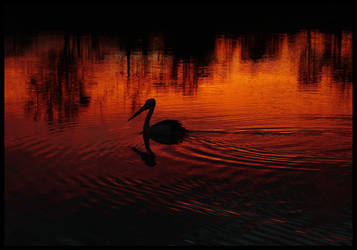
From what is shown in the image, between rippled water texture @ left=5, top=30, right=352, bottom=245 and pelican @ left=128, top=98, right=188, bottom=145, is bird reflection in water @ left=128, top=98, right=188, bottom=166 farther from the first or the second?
rippled water texture @ left=5, top=30, right=352, bottom=245

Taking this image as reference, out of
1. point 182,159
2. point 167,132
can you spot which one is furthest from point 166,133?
point 182,159

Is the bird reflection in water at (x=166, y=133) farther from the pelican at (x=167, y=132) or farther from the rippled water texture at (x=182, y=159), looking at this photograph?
the rippled water texture at (x=182, y=159)

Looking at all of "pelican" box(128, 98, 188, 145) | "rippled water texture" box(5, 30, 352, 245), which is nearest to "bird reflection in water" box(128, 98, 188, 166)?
"pelican" box(128, 98, 188, 145)

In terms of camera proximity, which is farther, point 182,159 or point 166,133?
point 166,133

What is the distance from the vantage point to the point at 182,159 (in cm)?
1077

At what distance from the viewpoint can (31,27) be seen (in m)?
44.2

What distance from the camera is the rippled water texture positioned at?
720 cm

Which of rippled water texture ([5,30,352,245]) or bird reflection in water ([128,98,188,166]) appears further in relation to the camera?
bird reflection in water ([128,98,188,166])

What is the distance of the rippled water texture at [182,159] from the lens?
7.20m

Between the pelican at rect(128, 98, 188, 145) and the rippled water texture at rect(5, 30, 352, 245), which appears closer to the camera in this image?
the rippled water texture at rect(5, 30, 352, 245)

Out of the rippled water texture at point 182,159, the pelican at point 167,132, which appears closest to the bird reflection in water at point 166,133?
the pelican at point 167,132

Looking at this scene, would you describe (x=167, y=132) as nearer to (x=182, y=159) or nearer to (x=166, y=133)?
(x=166, y=133)

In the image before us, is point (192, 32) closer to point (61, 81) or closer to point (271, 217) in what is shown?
point (61, 81)

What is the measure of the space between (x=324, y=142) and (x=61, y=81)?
1333 cm
